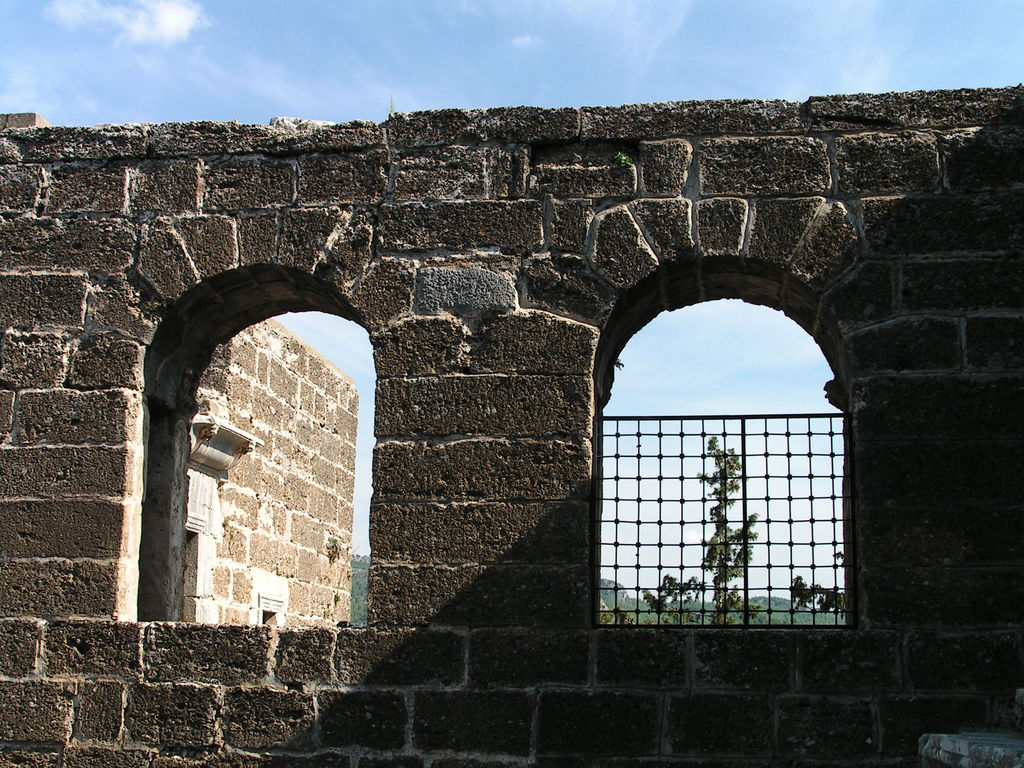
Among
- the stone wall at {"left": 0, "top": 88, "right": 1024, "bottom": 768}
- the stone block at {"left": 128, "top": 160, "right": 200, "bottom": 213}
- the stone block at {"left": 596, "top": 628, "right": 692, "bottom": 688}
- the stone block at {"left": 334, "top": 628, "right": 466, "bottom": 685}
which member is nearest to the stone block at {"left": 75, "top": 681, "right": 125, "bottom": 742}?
the stone wall at {"left": 0, "top": 88, "right": 1024, "bottom": 768}

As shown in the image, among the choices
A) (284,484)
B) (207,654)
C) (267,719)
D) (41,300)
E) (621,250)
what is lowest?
(267,719)

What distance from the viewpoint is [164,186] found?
593 cm

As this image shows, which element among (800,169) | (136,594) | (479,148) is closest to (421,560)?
(136,594)

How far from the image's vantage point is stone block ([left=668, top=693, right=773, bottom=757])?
4.96m

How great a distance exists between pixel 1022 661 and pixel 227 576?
15.2ft

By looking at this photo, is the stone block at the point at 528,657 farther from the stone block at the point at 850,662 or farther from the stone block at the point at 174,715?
the stone block at the point at 174,715

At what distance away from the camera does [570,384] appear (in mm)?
5410

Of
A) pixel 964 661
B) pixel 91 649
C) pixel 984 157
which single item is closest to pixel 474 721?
pixel 91 649

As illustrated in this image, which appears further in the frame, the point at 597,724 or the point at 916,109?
the point at 916,109

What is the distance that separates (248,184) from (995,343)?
11.5 feet

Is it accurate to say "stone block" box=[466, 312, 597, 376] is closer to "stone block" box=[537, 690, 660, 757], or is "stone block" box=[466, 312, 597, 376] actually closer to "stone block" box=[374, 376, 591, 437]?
"stone block" box=[374, 376, 591, 437]

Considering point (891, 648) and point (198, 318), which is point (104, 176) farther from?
point (891, 648)

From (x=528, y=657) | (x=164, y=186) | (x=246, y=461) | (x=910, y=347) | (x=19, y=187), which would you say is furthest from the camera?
(x=246, y=461)

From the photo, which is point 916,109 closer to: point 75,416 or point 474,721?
point 474,721
